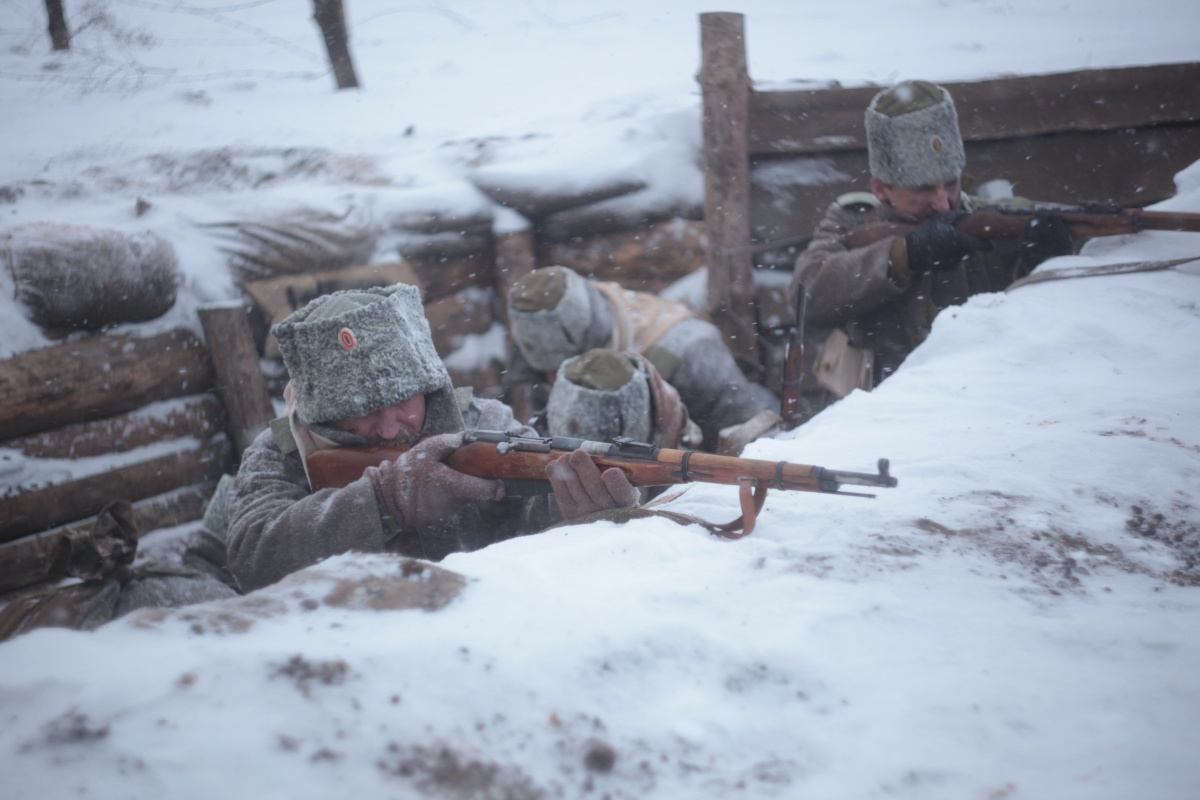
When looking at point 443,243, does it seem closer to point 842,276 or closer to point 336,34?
point 842,276

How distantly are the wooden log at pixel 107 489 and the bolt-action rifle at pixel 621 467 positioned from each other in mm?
2370

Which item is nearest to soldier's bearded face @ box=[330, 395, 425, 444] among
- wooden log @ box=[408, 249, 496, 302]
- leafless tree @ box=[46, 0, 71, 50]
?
wooden log @ box=[408, 249, 496, 302]

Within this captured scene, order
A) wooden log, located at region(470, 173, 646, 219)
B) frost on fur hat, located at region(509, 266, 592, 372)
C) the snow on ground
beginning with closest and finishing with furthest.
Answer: the snow on ground < frost on fur hat, located at region(509, 266, 592, 372) < wooden log, located at region(470, 173, 646, 219)

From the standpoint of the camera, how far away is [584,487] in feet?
7.08

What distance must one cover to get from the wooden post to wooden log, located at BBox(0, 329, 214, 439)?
312cm

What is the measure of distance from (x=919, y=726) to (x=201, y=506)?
14.8 ft

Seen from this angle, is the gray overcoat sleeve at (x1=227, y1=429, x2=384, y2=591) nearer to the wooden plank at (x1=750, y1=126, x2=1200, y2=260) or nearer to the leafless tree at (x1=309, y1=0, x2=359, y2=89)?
the wooden plank at (x1=750, y1=126, x2=1200, y2=260)

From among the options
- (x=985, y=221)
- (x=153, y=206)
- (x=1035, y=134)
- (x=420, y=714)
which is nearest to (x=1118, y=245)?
(x=985, y=221)

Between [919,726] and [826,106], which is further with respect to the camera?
[826,106]

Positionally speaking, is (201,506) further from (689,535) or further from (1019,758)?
(1019,758)

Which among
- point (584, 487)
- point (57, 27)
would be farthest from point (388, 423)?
point (57, 27)

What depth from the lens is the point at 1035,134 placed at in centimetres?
535

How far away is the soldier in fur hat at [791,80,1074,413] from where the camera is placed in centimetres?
382

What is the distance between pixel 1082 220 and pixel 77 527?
13.8 feet
